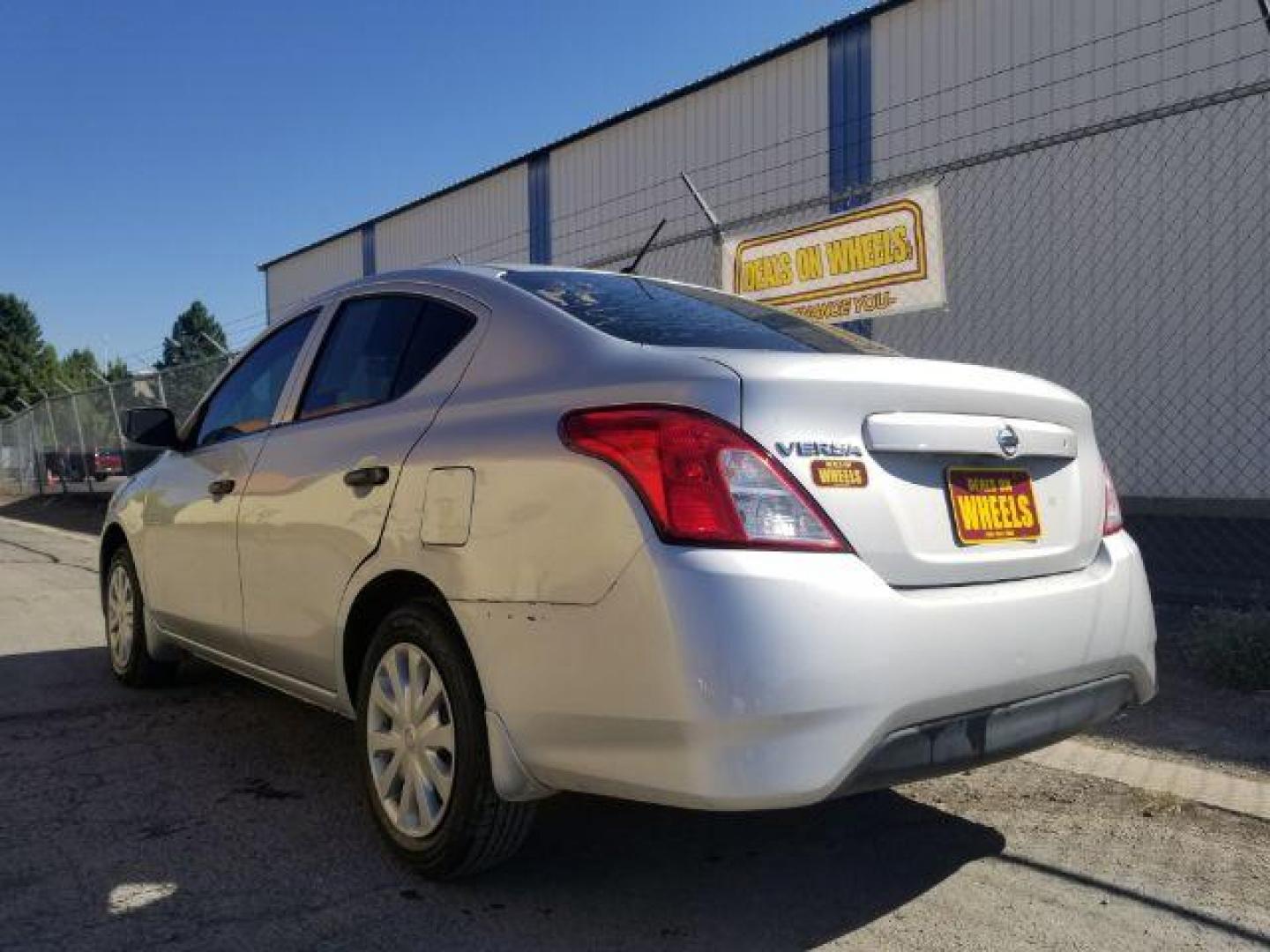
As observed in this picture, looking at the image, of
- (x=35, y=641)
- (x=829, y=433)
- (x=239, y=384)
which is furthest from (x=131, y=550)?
(x=829, y=433)

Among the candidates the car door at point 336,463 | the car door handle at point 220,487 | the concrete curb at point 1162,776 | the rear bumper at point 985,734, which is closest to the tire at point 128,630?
the car door handle at point 220,487

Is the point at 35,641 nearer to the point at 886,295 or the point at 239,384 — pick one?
the point at 239,384

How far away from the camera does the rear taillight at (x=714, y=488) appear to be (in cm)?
229

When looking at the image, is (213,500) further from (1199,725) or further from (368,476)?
(1199,725)

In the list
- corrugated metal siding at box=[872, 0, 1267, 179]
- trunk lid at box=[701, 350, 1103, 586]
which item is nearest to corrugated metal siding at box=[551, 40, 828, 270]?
corrugated metal siding at box=[872, 0, 1267, 179]

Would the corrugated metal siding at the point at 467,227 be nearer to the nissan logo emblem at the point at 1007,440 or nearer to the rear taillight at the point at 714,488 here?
the nissan logo emblem at the point at 1007,440

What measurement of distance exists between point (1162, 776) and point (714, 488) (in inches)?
95.3

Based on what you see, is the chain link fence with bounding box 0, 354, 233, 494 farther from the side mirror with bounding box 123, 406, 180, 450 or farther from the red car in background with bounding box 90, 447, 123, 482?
the side mirror with bounding box 123, 406, 180, 450

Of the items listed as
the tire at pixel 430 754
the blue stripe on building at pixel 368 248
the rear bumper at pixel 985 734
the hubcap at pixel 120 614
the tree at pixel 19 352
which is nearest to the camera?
the rear bumper at pixel 985 734

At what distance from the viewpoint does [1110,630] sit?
A: 111 inches

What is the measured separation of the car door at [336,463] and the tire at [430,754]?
0.90ft

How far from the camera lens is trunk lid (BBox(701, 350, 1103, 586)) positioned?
7.86 feet

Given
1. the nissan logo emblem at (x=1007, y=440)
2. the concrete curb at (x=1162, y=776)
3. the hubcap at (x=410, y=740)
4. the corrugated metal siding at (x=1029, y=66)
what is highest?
the corrugated metal siding at (x=1029, y=66)

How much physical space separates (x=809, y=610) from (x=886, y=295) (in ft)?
16.5
